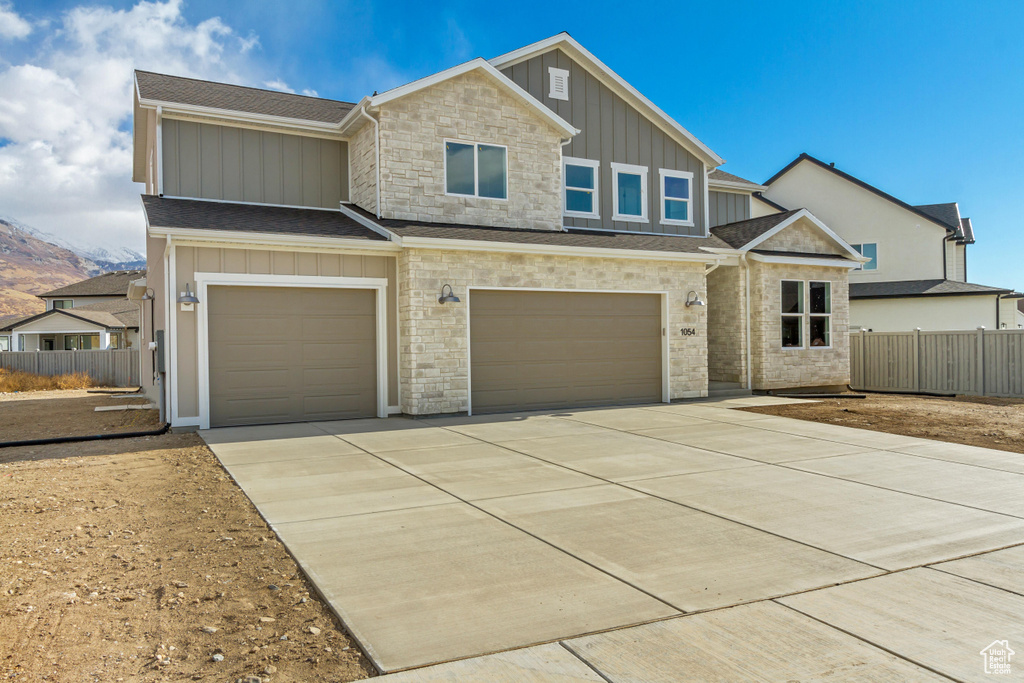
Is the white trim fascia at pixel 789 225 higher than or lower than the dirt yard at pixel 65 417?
higher

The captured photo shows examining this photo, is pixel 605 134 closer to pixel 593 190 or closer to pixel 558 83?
pixel 593 190

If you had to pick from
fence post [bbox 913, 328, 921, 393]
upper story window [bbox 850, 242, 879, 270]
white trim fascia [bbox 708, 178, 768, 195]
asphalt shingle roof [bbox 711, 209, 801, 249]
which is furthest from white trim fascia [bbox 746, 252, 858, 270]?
upper story window [bbox 850, 242, 879, 270]

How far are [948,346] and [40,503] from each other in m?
18.6

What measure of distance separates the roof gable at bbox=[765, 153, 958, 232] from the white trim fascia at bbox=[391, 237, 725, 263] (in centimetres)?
1431

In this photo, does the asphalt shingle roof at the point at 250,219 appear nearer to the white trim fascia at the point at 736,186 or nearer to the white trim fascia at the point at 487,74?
the white trim fascia at the point at 487,74

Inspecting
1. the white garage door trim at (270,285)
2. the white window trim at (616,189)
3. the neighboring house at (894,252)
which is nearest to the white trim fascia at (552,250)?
the white garage door trim at (270,285)

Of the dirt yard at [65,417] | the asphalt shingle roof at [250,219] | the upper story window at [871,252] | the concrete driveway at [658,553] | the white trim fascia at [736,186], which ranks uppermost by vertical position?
the white trim fascia at [736,186]

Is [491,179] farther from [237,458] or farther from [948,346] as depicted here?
[948,346]

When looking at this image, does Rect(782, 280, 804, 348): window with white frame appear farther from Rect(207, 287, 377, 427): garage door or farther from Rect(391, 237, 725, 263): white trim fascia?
Rect(207, 287, 377, 427): garage door

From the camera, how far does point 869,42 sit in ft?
63.8

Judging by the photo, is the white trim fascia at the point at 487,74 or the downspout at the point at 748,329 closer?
the white trim fascia at the point at 487,74

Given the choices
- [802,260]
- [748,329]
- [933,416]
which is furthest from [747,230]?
[933,416]

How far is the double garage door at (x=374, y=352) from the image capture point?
11898mm

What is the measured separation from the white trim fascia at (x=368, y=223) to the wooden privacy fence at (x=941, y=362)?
13449mm
